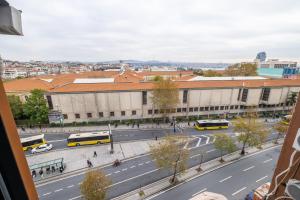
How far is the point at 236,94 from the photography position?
43844 mm

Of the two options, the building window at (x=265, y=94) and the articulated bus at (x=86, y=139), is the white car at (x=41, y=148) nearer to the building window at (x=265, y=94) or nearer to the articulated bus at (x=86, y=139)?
the articulated bus at (x=86, y=139)

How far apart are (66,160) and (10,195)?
2673cm

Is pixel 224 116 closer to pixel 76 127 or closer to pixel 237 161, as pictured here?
pixel 237 161

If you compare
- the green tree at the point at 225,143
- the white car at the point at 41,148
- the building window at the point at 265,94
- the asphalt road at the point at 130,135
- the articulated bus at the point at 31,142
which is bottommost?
the asphalt road at the point at 130,135

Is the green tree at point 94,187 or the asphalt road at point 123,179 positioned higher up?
the green tree at point 94,187

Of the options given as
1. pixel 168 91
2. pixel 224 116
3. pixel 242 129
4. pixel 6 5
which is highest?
pixel 6 5

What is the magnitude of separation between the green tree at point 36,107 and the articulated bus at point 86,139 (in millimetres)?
11130

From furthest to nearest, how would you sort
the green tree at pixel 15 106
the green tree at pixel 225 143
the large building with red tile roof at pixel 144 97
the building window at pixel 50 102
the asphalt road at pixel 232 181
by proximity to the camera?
the large building with red tile roof at pixel 144 97, the building window at pixel 50 102, the green tree at pixel 15 106, the green tree at pixel 225 143, the asphalt road at pixel 232 181

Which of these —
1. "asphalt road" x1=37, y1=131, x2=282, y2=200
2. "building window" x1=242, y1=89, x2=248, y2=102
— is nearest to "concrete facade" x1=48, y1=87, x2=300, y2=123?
"building window" x1=242, y1=89, x2=248, y2=102

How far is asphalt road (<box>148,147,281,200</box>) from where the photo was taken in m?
19.0

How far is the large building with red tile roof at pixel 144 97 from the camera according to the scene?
123 feet

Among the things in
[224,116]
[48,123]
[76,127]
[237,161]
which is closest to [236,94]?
[224,116]

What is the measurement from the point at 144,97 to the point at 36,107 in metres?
23.2

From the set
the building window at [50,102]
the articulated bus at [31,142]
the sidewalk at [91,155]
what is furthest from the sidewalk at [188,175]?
the building window at [50,102]
